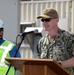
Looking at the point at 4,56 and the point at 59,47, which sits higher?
the point at 59,47

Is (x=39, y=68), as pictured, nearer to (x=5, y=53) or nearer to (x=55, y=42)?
(x=55, y=42)

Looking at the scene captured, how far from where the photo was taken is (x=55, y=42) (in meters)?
3.65

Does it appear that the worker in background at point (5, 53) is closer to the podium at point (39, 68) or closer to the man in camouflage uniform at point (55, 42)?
the man in camouflage uniform at point (55, 42)

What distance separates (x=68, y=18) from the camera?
10727mm

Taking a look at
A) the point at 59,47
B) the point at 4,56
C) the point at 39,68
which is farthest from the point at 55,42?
the point at 39,68

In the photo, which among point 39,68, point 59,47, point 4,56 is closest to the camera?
point 39,68

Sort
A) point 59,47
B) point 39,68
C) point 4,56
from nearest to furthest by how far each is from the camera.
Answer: point 39,68, point 59,47, point 4,56

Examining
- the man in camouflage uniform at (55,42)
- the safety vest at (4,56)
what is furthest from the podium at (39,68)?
the safety vest at (4,56)

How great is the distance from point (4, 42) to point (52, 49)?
98 cm

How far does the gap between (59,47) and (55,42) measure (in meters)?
0.07

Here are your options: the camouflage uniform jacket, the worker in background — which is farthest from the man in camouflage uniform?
the worker in background

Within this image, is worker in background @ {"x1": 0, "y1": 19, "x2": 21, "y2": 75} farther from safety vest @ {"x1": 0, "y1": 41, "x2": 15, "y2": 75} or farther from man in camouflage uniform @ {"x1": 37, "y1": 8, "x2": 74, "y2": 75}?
man in camouflage uniform @ {"x1": 37, "y1": 8, "x2": 74, "y2": 75}

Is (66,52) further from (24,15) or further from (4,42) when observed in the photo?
(24,15)

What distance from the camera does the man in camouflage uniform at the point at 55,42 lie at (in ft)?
11.7
